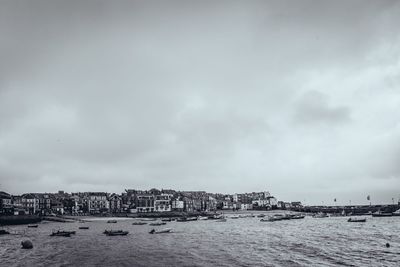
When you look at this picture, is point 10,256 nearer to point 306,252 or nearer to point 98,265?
point 98,265

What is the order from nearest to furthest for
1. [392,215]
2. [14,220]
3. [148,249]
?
[148,249] < [14,220] < [392,215]

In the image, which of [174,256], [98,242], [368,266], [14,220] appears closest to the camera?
[368,266]

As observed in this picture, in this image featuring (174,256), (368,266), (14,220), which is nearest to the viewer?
(368,266)

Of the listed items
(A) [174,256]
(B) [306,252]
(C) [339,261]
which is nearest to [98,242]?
(A) [174,256]

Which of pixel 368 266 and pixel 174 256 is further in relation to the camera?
pixel 174 256

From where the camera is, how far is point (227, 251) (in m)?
62.3

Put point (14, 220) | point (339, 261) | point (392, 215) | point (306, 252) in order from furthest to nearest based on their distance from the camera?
1. point (392, 215)
2. point (14, 220)
3. point (306, 252)
4. point (339, 261)

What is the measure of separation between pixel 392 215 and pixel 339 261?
516ft

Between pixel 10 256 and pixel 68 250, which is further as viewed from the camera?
pixel 68 250

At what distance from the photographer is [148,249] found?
64.7m

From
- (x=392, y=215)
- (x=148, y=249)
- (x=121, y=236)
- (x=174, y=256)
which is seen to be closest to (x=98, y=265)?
(x=174, y=256)

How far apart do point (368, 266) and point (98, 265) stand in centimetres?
3392

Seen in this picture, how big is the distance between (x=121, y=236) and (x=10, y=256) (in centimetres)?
3196

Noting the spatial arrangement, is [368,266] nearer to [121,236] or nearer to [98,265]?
[98,265]
